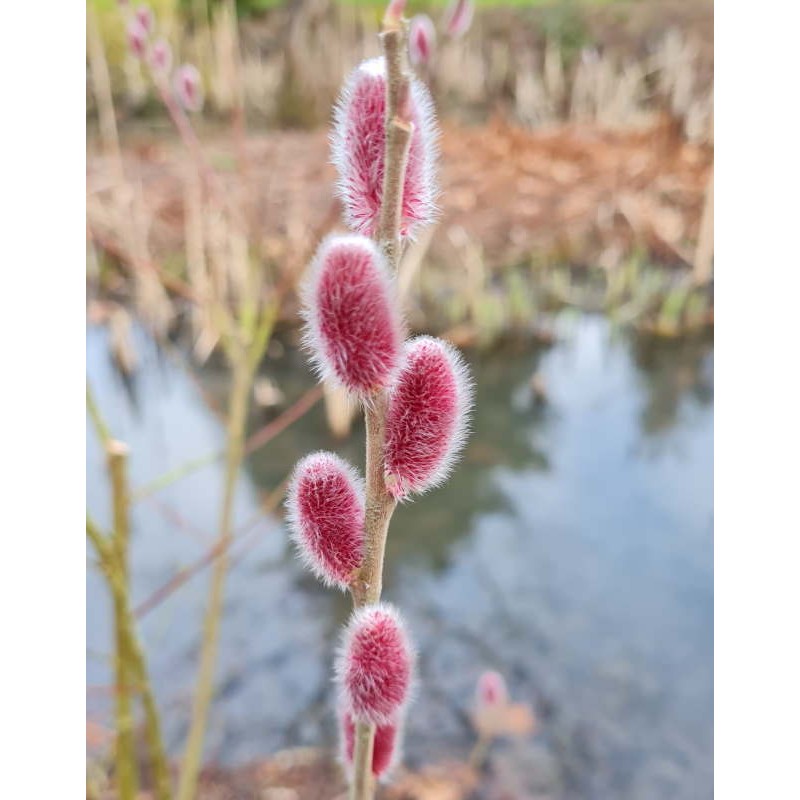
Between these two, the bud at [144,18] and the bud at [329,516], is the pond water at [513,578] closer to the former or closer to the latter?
the bud at [144,18]

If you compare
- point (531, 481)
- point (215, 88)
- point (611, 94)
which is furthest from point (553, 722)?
point (611, 94)

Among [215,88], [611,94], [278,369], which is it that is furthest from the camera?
[611,94]

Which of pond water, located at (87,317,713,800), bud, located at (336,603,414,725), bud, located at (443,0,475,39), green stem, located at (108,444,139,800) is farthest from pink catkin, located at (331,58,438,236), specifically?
pond water, located at (87,317,713,800)

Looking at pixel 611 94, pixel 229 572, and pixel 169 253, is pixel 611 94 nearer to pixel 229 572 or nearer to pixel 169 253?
pixel 169 253

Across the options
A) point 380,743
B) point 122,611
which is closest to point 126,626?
point 122,611

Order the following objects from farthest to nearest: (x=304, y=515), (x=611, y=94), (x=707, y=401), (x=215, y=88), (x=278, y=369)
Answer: (x=611, y=94) → (x=215, y=88) → (x=278, y=369) → (x=707, y=401) → (x=304, y=515)

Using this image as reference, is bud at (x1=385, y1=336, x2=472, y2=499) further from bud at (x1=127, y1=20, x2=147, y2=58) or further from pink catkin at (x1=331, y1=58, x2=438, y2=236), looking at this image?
bud at (x1=127, y1=20, x2=147, y2=58)

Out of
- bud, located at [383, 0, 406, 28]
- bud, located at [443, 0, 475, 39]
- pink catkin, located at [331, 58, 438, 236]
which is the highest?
bud, located at [443, 0, 475, 39]
